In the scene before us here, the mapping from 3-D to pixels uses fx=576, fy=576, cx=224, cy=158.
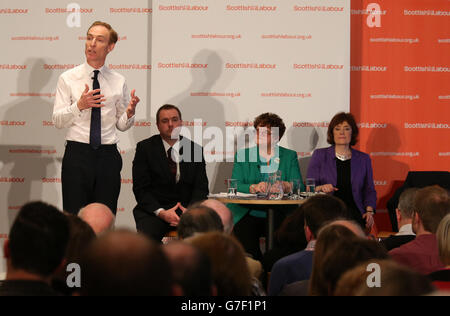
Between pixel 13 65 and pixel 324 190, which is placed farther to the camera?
pixel 13 65

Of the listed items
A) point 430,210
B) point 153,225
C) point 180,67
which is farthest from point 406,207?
point 180,67

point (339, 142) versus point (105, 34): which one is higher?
point (105, 34)

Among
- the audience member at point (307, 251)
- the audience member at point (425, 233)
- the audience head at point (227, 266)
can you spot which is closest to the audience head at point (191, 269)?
the audience head at point (227, 266)

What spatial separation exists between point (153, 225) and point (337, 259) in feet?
9.98

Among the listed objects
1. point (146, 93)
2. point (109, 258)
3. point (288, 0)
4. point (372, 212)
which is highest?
point (288, 0)

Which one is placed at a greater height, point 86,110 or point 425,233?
point 86,110

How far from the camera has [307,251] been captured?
249 cm

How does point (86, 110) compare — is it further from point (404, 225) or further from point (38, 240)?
point (38, 240)

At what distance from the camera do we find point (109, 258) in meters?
1.07

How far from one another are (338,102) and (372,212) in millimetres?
1170

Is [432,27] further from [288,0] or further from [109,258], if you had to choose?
[109,258]

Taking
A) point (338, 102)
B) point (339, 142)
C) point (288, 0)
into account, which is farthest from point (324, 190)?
point (288, 0)

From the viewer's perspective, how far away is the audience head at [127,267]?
41.8 inches
